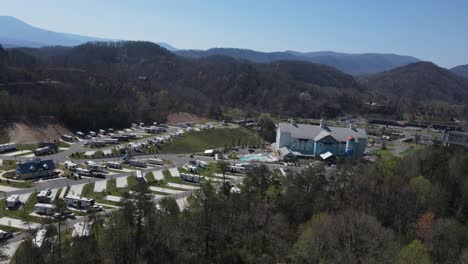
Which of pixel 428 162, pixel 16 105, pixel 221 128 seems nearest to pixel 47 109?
pixel 16 105

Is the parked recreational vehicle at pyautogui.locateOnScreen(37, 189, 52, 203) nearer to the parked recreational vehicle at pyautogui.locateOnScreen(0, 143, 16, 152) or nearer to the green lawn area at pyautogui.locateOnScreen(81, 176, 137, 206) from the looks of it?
the green lawn area at pyautogui.locateOnScreen(81, 176, 137, 206)

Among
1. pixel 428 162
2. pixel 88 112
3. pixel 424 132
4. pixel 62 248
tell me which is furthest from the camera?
pixel 424 132

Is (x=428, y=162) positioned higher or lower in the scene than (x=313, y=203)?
higher

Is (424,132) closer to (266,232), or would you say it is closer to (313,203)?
(313,203)

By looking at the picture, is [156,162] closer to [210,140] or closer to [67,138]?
[67,138]

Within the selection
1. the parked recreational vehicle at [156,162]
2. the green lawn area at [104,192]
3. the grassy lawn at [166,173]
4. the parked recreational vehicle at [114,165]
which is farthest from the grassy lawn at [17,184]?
the parked recreational vehicle at [156,162]

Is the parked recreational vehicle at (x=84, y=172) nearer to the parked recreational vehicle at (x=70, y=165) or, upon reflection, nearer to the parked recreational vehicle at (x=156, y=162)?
the parked recreational vehicle at (x=70, y=165)
